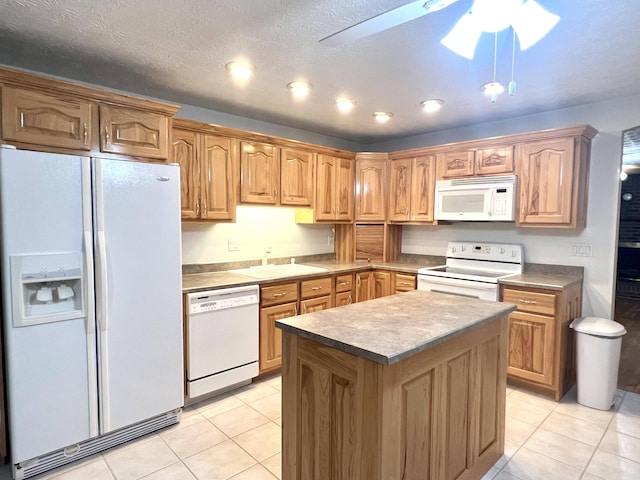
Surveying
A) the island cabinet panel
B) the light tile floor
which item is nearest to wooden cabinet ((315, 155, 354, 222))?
the light tile floor

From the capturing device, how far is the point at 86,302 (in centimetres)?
216

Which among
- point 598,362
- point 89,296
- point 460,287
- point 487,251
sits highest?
point 487,251

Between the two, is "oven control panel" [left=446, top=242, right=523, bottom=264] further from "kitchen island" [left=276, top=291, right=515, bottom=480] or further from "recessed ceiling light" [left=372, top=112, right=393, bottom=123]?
"kitchen island" [left=276, top=291, right=515, bottom=480]

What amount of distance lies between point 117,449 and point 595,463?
290cm

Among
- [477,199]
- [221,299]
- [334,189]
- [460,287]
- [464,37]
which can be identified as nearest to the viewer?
[464,37]

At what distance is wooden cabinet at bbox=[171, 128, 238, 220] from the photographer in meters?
2.98

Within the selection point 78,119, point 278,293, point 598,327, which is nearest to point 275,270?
point 278,293

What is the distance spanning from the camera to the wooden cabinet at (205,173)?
2980mm

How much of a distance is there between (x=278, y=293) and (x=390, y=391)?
200 centimetres

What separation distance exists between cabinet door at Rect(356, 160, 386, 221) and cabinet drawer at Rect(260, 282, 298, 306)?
1.45 meters

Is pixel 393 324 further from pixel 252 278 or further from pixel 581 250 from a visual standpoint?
pixel 581 250

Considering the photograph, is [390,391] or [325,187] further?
[325,187]

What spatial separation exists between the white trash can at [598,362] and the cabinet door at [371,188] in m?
2.26

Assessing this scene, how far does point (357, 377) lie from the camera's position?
59.5 inches
